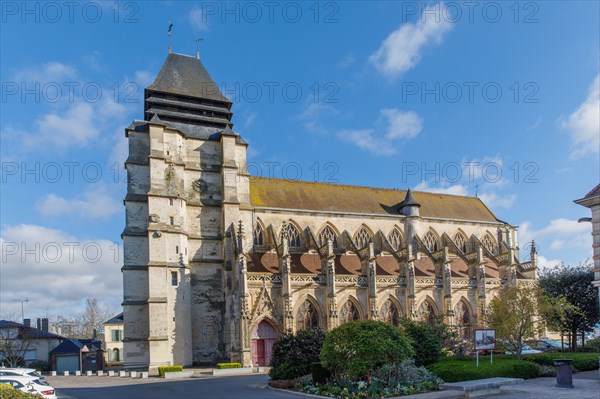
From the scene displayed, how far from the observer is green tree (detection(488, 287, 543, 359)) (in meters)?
26.5

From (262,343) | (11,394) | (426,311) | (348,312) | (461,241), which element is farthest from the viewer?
(461,241)

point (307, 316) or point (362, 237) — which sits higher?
point (362, 237)

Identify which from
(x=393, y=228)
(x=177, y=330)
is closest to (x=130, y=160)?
(x=177, y=330)

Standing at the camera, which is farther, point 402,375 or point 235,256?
point 235,256

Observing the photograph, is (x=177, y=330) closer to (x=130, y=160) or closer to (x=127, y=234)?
(x=127, y=234)

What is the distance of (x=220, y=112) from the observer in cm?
4403

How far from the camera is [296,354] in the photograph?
23.4 meters

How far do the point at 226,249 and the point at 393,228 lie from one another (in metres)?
16.2

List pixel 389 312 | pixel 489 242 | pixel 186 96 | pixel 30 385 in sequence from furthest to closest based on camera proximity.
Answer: pixel 489 242 → pixel 186 96 → pixel 389 312 → pixel 30 385

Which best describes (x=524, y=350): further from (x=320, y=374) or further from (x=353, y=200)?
(x=353, y=200)

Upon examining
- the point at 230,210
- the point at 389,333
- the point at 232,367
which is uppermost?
the point at 230,210

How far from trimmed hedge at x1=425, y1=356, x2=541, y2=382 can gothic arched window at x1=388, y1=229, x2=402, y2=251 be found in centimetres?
2428

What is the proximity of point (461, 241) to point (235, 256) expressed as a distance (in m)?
23.5

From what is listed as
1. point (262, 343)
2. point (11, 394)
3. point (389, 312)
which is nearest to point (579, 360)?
point (389, 312)
